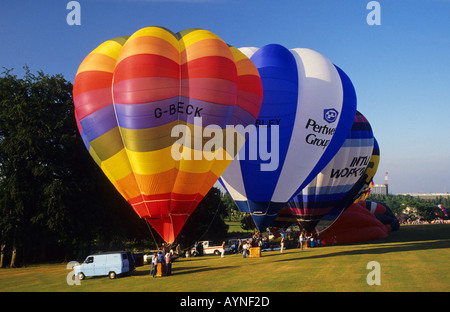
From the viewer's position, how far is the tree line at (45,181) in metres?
29.5

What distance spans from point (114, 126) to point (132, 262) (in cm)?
707

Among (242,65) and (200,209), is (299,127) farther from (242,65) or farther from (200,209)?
(200,209)

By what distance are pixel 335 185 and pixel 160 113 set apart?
18086mm

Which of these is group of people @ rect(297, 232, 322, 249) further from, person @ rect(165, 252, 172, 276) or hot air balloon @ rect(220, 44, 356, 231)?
person @ rect(165, 252, 172, 276)

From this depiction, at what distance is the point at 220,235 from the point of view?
52.9 meters

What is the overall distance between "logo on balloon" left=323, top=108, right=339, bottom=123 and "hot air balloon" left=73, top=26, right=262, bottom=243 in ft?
27.3

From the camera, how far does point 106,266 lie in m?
20.6

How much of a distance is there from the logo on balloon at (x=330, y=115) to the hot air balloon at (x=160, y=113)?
8313 mm

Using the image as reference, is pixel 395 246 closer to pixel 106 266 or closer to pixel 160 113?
pixel 106 266

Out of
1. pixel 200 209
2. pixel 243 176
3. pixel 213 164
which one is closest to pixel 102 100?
pixel 213 164

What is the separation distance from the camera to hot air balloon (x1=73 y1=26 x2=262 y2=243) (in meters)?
18.9

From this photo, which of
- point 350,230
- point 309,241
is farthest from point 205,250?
point 350,230

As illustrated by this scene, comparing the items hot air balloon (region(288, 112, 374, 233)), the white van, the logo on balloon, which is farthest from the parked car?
the white van

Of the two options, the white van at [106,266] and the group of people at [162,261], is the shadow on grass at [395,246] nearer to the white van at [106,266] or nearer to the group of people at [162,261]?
the group of people at [162,261]
